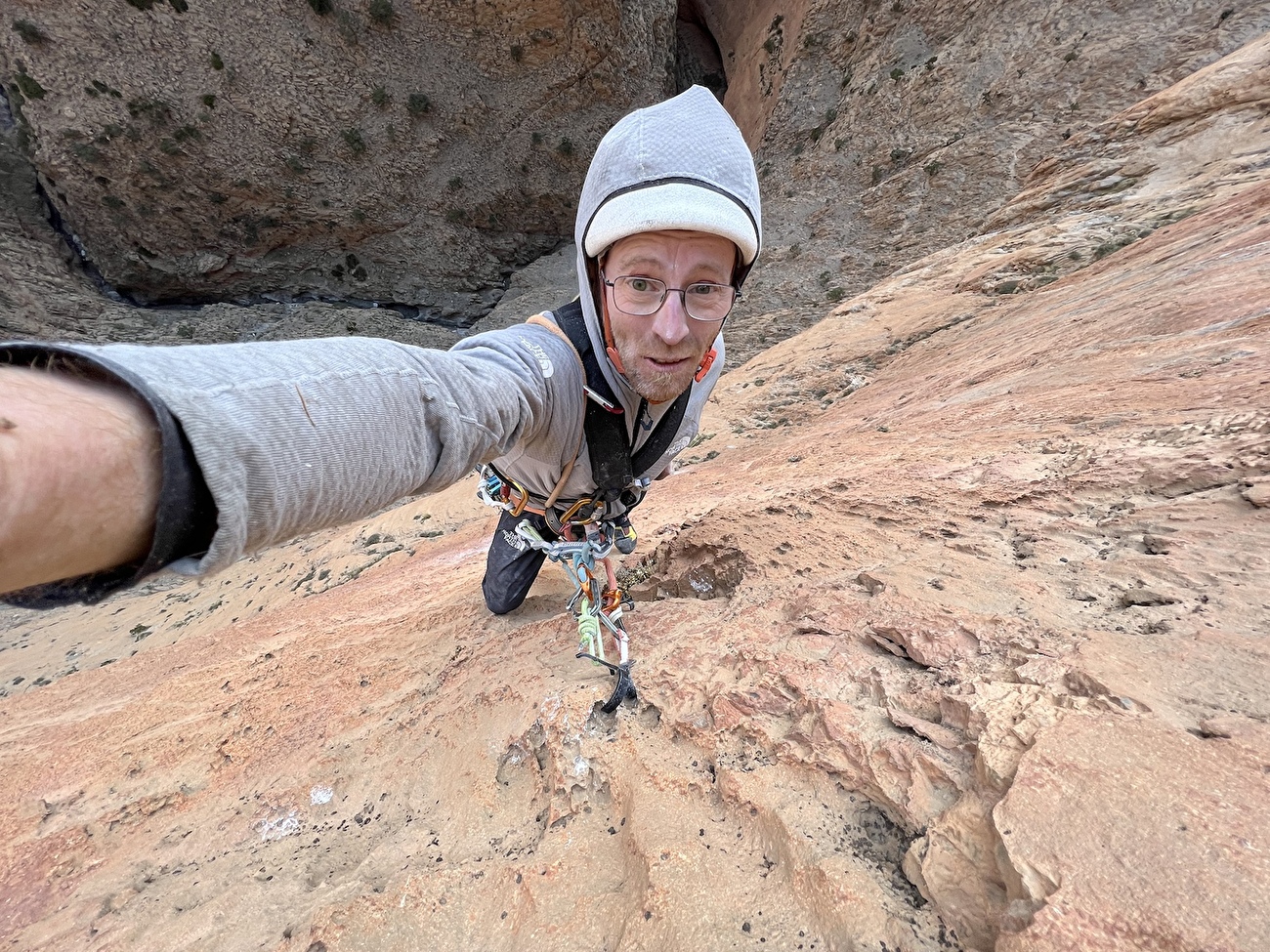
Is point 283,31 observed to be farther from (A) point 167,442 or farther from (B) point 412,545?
(A) point 167,442

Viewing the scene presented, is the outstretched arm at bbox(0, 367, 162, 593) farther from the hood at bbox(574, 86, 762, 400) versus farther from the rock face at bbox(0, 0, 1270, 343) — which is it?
the rock face at bbox(0, 0, 1270, 343)

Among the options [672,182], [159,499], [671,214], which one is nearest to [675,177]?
[672,182]

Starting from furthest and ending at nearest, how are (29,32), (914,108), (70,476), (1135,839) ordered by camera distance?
(29,32)
(914,108)
(1135,839)
(70,476)

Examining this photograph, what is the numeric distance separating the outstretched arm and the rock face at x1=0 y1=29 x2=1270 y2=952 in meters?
0.99

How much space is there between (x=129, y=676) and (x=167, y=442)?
137 inches

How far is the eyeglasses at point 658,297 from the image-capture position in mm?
1288

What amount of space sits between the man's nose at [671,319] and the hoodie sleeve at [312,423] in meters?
0.44

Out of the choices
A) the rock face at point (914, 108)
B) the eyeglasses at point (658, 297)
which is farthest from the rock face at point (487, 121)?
the eyeglasses at point (658, 297)

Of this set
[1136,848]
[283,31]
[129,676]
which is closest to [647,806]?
[1136,848]

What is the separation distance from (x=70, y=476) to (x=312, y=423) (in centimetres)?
24

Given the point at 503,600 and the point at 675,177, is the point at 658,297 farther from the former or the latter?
the point at 503,600

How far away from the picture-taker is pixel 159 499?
599 millimetres

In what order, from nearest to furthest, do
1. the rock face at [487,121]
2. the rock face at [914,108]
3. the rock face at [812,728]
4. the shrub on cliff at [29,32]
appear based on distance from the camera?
the rock face at [812,728]
the rock face at [914,108]
the rock face at [487,121]
the shrub on cliff at [29,32]

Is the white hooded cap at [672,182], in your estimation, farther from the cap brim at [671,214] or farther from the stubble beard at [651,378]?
the stubble beard at [651,378]
